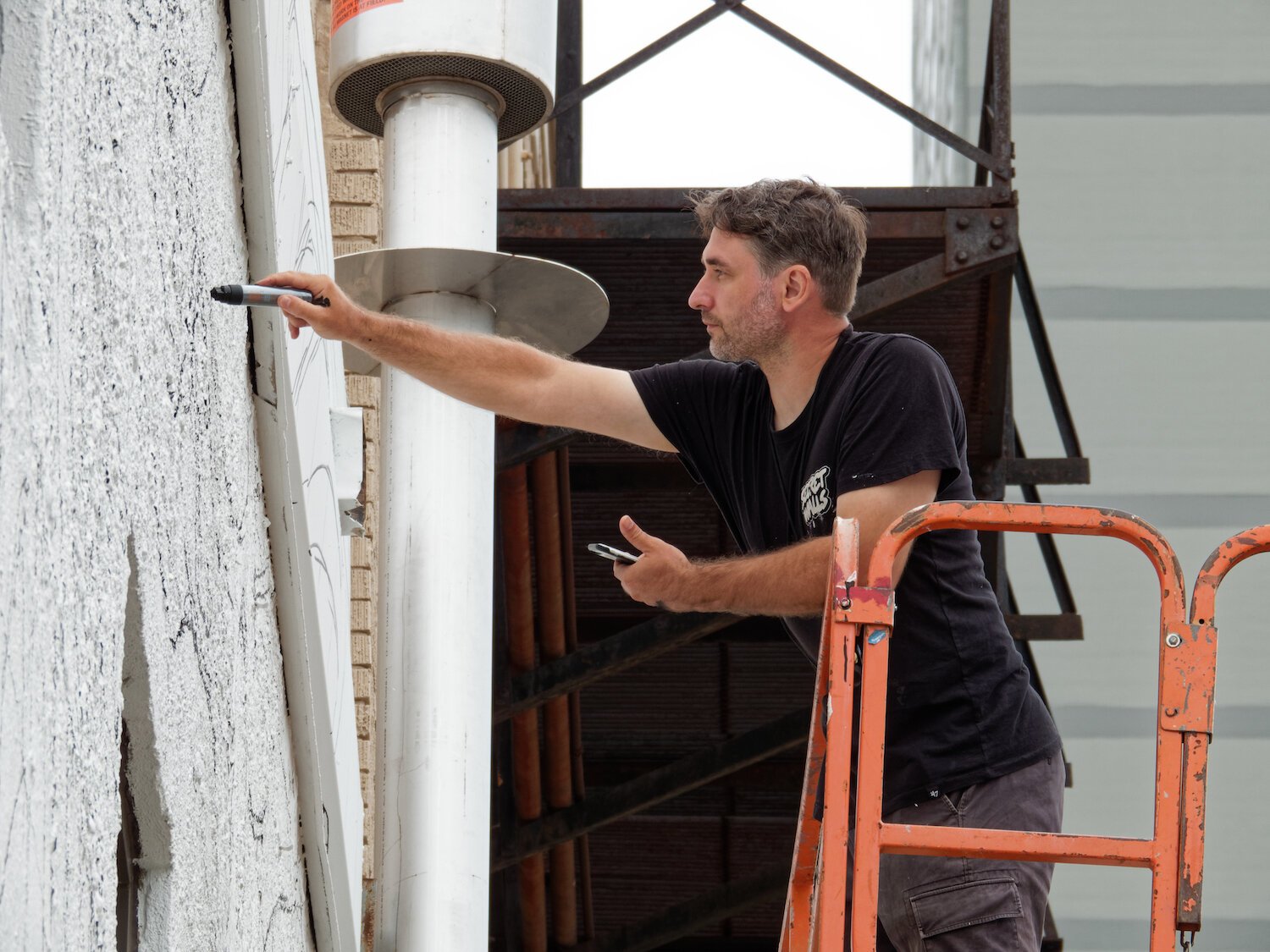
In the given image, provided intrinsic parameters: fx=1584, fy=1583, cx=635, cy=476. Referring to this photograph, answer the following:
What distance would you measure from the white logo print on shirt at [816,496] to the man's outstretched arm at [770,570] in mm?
100

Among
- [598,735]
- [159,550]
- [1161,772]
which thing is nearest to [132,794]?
[159,550]

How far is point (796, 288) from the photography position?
138 inches

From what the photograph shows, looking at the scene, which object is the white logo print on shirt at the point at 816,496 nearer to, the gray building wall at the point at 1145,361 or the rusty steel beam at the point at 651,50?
the rusty steel beam at the point at 651,50

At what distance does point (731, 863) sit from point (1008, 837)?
24.9 feet

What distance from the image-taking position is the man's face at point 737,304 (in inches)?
136

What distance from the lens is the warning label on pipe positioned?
4355 millimetres

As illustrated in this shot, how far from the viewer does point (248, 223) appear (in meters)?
2.71

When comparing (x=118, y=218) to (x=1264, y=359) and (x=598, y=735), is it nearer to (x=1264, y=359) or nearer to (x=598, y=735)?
(x=598, y=735)

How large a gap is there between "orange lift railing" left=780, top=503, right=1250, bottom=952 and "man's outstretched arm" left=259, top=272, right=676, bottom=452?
42.5 inches

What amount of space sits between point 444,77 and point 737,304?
1.35 m

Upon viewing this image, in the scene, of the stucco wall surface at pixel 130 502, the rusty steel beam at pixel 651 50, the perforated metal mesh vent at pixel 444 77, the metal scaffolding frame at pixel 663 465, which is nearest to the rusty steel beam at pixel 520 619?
the metal scaffolding frame at pixel 663 465

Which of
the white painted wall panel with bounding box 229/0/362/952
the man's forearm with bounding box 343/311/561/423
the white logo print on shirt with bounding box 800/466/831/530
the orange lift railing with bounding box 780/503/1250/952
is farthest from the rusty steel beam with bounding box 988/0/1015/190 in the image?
the orange lift railing with bounding box 780/503/1250/952

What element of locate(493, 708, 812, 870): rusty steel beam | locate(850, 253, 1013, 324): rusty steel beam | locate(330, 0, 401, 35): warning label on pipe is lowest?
locate(493, 708, 812, 870): rusty steel beam

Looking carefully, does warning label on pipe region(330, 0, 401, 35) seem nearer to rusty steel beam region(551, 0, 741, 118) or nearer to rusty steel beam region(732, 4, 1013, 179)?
rusty steel beam region(551, 0, 741, 118)
